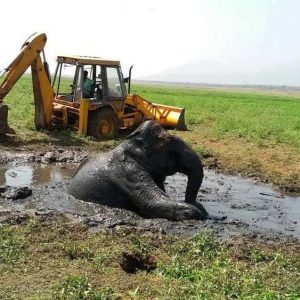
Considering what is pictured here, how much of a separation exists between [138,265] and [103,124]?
12.4 m

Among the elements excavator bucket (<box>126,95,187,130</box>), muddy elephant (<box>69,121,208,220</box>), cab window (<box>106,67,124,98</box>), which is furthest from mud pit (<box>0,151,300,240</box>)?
excavator bucket (<box>126,95,187,130</box>)

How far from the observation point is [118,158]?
33.9 feet

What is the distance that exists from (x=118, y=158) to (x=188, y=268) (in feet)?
13.5

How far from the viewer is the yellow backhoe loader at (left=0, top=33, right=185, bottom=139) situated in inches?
688

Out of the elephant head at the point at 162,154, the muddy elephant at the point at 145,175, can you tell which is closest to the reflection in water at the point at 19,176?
the muddy elephant at the point at 145,175

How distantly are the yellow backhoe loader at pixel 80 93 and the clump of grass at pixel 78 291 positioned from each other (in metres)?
12.1

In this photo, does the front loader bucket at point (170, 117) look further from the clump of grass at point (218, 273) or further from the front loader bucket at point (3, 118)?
the clump of grass at point (218, 273)

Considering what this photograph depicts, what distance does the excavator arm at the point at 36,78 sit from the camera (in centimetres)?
1705

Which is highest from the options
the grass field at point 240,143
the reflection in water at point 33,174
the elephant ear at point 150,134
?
the elephant ear at point 150,134

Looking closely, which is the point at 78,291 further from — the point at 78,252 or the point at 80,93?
the point at 80,93

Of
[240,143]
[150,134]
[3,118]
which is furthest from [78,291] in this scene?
[240,143]

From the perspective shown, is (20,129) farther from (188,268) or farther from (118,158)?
(188,268)

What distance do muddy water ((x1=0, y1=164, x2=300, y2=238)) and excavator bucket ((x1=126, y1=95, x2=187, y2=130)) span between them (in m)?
7.17

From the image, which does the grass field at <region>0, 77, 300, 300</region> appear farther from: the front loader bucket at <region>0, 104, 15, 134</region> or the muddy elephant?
the front loader bucket at <region>0, 104, 15, 134</region>
